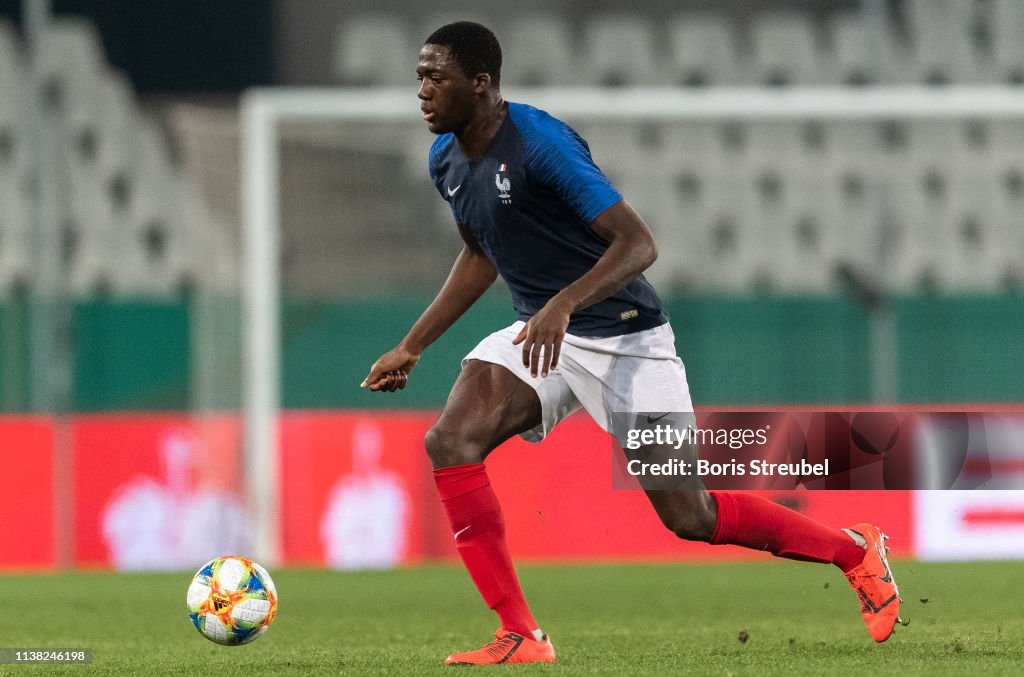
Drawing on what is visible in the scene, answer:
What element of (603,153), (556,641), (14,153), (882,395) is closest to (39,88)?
(14,153)

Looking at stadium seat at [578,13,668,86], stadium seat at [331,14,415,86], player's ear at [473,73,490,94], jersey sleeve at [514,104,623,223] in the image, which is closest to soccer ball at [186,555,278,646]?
jersey sleeve at [514,104,623,223]

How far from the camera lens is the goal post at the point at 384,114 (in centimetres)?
1009

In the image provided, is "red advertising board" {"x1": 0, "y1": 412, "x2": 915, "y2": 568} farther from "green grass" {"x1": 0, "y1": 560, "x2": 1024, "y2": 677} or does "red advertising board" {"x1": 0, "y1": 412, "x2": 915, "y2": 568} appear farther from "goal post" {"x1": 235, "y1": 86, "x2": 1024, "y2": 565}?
"green grass" {"x1": 0, "y1": 560, "x2": 1024, "y2": 677}

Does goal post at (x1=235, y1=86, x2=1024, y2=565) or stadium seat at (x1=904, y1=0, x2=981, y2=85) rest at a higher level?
stadium seat at (x1=904, y1=0, x2=981, y2=85)

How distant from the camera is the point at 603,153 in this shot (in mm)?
11547

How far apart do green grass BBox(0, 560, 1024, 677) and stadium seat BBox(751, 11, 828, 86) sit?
3.88 m

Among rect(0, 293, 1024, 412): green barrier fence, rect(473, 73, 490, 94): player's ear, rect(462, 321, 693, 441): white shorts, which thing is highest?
rect(473, 73, 490, 94): player's ear

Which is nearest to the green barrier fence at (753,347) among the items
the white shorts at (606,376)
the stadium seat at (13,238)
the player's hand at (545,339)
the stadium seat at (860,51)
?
the stadium seat at (13,238)

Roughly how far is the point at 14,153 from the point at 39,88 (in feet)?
4.46

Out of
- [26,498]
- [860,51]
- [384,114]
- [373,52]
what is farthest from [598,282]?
[373,52]

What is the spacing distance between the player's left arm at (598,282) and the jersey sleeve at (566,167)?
0.04 m

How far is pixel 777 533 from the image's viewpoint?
484 centimetres

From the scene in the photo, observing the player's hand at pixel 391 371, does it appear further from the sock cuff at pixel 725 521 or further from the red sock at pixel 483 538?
the sock cuff at pixel 725 521

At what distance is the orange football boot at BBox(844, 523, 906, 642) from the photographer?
16.0ft
